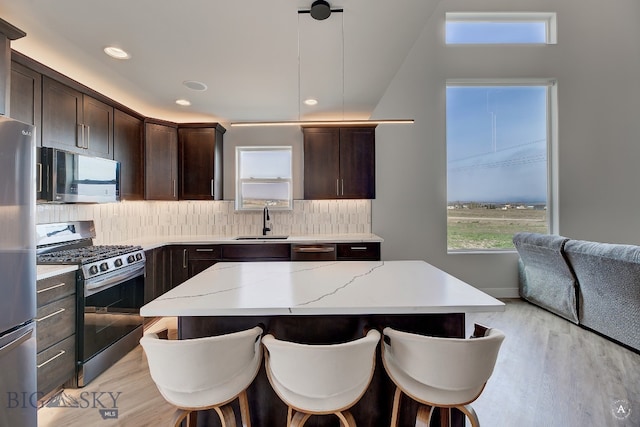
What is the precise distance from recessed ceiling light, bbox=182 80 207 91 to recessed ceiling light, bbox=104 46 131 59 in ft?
1.79

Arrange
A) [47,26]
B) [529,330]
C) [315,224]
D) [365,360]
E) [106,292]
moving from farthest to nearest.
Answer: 1. [315,224]
2. [529,330]
3. [106,292]
4. [47,26]
5. [365,360]

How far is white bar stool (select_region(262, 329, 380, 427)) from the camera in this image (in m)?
1.04

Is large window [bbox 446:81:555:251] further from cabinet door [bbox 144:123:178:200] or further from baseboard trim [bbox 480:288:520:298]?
cabinet door [bbox 144:123:178:200]

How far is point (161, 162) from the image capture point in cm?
374

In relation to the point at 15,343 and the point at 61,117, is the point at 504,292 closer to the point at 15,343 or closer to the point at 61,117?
the point at 15,343

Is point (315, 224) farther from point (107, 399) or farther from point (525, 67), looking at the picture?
point (525, 67)

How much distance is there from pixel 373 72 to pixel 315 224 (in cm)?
222

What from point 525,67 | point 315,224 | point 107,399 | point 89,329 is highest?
point 525,67

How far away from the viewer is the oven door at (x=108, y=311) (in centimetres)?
215

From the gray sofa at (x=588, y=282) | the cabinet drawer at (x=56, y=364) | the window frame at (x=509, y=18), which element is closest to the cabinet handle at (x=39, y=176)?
the cabinet drawer at (x=56, y=364)

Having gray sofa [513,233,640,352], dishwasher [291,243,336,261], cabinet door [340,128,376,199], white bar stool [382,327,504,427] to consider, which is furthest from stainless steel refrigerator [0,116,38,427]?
gray sofa [513,233,640,352]

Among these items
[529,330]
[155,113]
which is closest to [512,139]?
[529,330]

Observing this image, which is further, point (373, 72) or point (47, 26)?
point (373, 72)

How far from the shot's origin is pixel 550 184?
14.6ft
